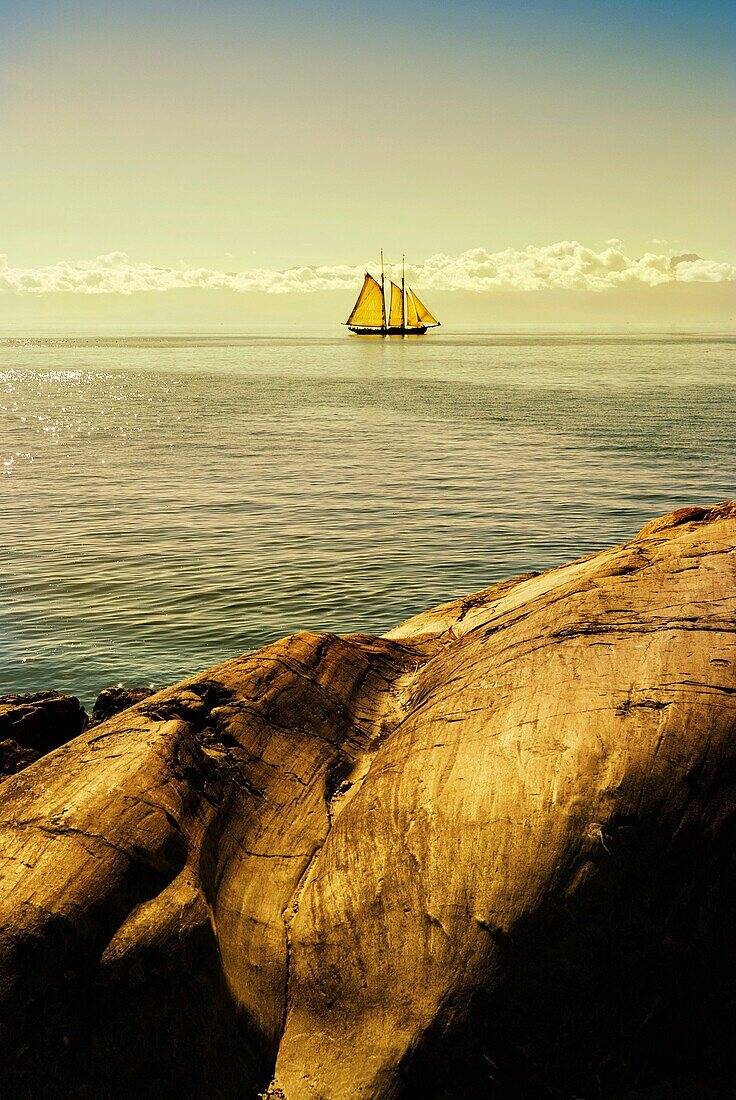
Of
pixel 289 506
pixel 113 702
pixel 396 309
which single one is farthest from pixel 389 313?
pixel 113 702

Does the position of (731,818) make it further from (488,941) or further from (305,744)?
(305,744)

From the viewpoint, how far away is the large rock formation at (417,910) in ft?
15.0

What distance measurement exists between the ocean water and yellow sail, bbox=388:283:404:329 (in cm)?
12500

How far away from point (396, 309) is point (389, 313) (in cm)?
249

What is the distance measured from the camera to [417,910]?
4879 mm

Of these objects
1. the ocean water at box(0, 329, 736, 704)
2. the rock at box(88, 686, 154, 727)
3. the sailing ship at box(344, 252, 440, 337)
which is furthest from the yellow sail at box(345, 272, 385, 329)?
the rock at box(88, 686, 154, 727)

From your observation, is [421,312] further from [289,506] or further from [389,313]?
[289,506]

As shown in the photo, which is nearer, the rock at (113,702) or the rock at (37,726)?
the rock at (37,726)

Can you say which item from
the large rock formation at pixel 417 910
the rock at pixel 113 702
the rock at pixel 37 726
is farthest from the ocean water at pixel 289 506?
the large rock formation at pixel 417 910

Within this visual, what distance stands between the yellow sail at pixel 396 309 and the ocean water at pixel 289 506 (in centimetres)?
12500

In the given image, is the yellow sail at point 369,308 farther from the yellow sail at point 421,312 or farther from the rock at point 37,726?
the rock at point 37,726

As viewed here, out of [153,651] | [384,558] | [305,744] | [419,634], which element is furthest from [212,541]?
[305,744]

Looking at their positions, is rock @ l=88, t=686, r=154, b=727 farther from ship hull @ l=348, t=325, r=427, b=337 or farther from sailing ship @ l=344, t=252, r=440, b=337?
ship hull @ l=348, t=325, r=427, b=337

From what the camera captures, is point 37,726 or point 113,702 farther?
point 113,702
